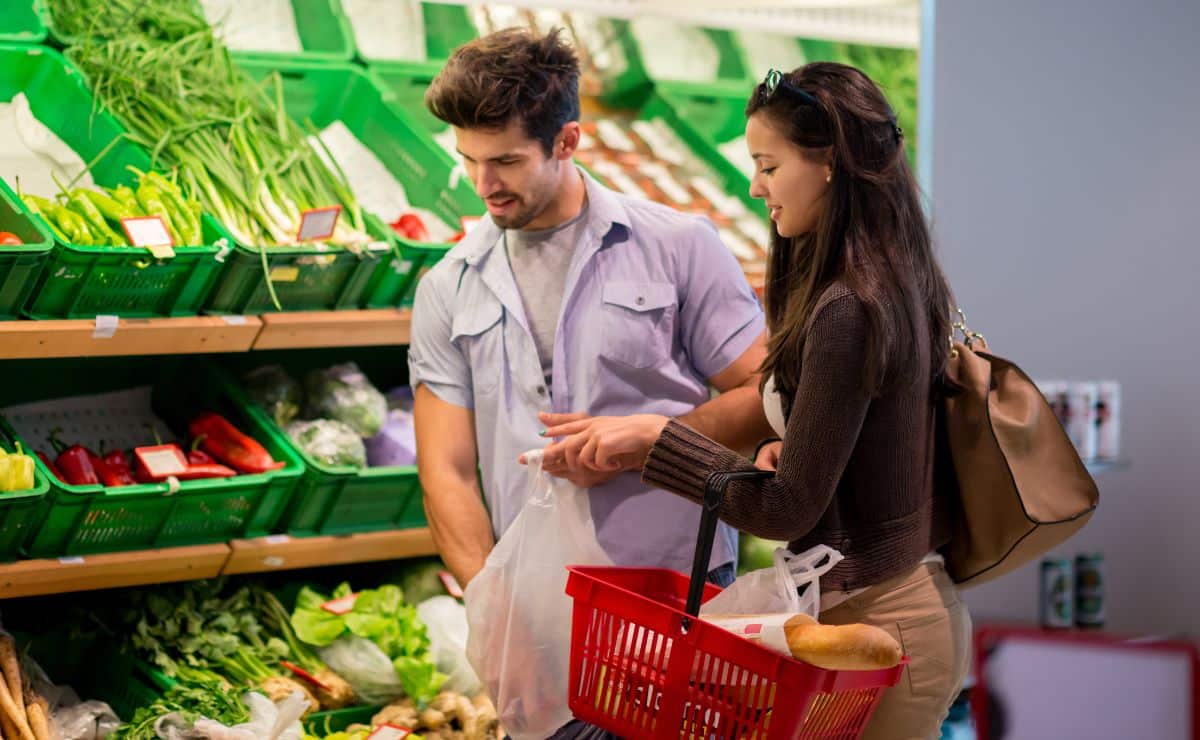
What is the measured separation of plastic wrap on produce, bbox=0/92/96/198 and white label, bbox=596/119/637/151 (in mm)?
1728

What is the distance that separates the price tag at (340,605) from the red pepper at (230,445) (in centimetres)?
44

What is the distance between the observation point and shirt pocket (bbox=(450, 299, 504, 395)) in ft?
9.43

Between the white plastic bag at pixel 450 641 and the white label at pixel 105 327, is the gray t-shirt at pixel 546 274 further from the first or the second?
the white plastic bag at pixel 450 641

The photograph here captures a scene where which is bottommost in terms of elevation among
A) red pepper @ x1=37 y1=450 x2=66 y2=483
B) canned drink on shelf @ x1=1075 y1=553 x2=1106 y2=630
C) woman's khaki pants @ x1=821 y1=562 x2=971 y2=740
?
canned drink on shelf @ x1=1075 y1=553 x2=1106 y2=630

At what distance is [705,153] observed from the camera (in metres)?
4.80

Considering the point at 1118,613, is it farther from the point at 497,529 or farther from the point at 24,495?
the point at 24,495

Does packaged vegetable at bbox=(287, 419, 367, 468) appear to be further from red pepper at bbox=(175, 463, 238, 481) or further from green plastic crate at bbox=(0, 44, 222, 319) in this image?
green plastic crate at bbox=(0, 44, 222, 319)

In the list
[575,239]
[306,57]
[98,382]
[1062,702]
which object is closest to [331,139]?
[306,57]

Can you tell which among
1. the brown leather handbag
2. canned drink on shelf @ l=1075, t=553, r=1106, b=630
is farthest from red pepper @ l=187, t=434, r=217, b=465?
canned drink on shelf @ l=1075, t=553, r=1106, b=630

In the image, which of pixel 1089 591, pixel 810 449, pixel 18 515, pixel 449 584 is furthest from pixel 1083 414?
pixel 18 515

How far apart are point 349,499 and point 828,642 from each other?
2.06m

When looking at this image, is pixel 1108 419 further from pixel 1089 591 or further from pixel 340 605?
pixel 340 605

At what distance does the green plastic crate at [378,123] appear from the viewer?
167 inches

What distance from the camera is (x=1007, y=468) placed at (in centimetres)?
220
